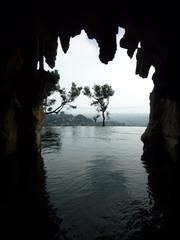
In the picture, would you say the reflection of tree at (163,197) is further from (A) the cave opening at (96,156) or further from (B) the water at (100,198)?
(B) the water at (100,198)

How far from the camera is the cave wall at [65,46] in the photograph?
18062mm

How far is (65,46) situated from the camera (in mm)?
24078

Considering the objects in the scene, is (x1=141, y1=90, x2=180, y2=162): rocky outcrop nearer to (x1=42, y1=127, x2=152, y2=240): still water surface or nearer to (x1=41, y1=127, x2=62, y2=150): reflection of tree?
(x1=42, y1=127, x2=152, y2=240): still water surface

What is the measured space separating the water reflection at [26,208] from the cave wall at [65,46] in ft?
18.9

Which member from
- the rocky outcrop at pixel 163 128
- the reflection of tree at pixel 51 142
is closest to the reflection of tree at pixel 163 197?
the rocky outcrop at pixel 163 128

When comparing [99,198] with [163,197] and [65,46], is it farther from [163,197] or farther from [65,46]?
[65,46]

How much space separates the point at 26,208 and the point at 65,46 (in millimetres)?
18307

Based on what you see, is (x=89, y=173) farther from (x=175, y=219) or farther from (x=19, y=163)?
(x=175, y=219)

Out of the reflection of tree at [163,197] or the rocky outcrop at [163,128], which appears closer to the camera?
the reflection of tree at [163,197]

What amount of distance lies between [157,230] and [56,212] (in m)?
4.49

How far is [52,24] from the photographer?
20.5 m

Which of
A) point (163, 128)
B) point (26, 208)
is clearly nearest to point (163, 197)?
point (26, 208)

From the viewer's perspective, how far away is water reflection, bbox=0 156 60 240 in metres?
8.48

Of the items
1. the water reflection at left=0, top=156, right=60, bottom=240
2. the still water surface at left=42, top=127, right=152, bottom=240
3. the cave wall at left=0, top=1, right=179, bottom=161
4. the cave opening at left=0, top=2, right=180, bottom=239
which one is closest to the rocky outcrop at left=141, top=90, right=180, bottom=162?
the cave wall at left=0, top=1, right=179, bottom=161
